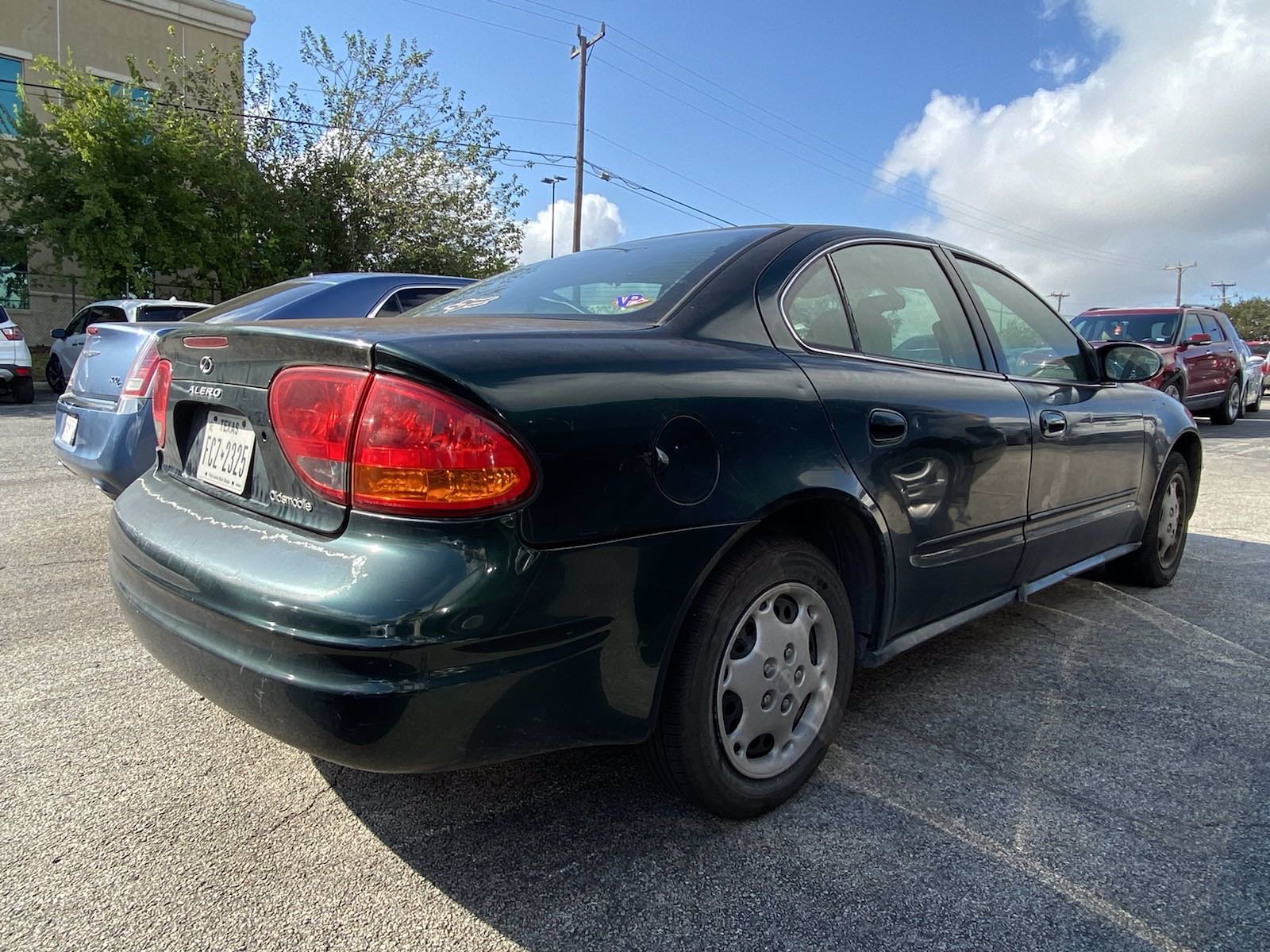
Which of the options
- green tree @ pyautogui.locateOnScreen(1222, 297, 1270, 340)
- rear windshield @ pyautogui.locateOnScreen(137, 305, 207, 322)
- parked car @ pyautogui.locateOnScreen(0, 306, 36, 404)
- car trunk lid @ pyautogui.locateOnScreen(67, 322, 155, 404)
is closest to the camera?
car trunk lid @ pyautogui.locateOnScreen(67, 322, 155, 404)

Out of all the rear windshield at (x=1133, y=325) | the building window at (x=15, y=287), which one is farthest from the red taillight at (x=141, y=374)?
the building window at (x=15, y=287)

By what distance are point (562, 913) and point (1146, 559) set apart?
3.53 m

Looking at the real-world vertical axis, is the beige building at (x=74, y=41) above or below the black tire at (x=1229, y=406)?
above

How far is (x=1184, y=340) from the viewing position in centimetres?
1201

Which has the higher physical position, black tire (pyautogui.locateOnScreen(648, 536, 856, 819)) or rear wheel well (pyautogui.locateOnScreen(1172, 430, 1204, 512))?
rear wheel well (pyautogui.locateOnScreen(1172, 430, 1204, 512))

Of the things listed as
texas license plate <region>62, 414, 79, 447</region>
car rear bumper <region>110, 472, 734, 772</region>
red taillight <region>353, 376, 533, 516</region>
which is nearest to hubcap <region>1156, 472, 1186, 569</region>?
car rear bumper <region>110, 472, 734, 772</region>

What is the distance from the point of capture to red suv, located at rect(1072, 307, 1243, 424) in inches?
458

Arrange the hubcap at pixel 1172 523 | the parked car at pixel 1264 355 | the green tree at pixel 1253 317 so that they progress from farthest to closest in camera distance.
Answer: the green tree at pixel 1253 317, the parked car at pixel 1264 355, the hubcap at pixel 1172 523

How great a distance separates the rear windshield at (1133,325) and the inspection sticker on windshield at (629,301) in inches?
459

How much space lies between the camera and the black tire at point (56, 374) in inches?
537

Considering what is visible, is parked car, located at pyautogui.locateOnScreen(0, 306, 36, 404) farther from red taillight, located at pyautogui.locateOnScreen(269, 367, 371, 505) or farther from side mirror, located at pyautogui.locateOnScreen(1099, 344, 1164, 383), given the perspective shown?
side mirror, located at pyautogui.locateOnScreen(1099, 344, 1164, 383)

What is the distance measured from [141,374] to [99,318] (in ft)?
32.7

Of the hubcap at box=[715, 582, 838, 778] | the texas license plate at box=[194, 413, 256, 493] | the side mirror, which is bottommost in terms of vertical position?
the hubcap at box=[715, 582, 838, 778]

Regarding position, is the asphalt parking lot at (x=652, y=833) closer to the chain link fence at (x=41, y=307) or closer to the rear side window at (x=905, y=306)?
the rear side window at (x=905, y=306)
